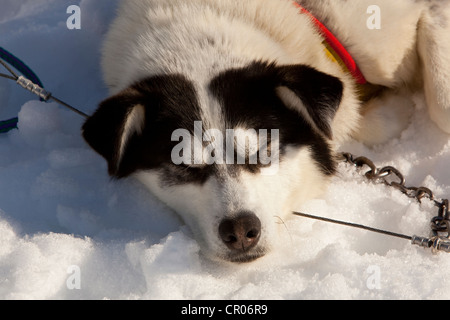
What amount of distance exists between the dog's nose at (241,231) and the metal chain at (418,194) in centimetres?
65

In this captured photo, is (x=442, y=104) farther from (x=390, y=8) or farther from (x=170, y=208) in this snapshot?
(x=170, y=208)

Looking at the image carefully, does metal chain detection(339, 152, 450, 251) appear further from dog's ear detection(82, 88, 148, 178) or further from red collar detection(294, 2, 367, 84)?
dog's ear detection(82, 88, 148, 178)

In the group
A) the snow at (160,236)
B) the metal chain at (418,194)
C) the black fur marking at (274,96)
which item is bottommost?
the snow at (160,236)

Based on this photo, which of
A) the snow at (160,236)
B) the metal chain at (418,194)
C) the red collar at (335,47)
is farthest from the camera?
the red collar at (335,47)

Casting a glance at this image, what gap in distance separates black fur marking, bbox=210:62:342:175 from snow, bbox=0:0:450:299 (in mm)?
418

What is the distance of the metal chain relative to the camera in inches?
88.0

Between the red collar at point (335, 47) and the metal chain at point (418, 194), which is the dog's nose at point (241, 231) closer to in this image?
the metal chain at point (418, 194)

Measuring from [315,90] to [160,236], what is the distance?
911mm

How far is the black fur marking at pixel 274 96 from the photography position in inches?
88.6

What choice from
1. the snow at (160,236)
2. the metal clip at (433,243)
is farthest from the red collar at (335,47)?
the metal clip at (433,243)

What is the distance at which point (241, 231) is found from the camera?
2.15 m

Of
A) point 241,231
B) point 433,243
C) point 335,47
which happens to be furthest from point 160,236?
point 335,47

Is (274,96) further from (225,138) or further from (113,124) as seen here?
(113,124)

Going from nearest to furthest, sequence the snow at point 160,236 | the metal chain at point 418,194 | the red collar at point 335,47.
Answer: the snow at point 160,236, the metal chain at point 418,194, the red collar at point 335,47
